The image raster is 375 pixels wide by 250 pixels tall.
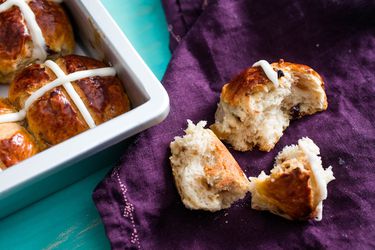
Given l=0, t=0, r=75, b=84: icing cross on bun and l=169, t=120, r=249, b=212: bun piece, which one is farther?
l=0, t=0, r=75, b=84: icing cross on bun

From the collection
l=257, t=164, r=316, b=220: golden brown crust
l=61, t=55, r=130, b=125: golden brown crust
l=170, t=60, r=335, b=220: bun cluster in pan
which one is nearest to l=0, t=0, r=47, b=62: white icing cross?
l=61, t=55, r=130, b=125: golden brown crust

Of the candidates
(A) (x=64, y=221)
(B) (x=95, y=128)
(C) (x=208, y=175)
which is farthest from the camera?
(A) (x=64, y=221)

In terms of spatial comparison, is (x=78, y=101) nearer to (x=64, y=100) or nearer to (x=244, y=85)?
(x=64, y=100)

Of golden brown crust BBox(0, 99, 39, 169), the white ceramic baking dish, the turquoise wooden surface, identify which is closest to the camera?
the white ceramic baking dish

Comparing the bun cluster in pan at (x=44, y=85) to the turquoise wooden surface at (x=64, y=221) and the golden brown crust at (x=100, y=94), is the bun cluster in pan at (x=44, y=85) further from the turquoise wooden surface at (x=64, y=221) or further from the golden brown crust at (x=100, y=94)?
the turquoise wooden surface at (x=64, y=221)

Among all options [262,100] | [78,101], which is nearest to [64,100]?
[78,101]

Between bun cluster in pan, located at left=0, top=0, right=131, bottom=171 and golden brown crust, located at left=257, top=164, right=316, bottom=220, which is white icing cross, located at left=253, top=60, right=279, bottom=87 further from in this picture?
bun cluster in pan, located at left=0, top=0, right=131, bottom=171

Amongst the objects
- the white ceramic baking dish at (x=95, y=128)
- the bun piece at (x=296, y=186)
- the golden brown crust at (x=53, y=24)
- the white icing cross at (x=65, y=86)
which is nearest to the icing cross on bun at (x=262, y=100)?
the bun piece at (x=296, y=186)

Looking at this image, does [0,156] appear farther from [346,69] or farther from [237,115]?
[346,69]
